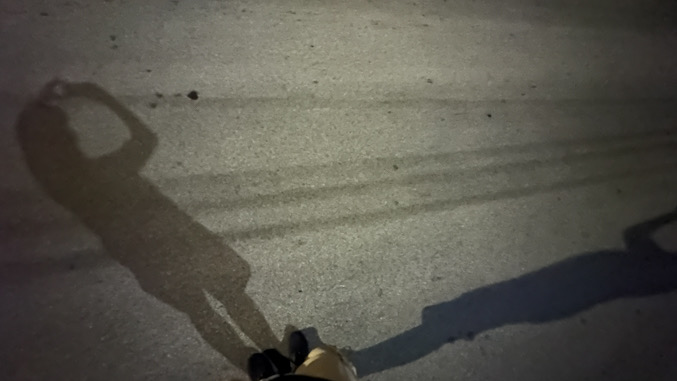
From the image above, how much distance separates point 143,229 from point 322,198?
87 centimetres

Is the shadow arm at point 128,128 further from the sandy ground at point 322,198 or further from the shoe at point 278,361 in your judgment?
the shoe at point 278,361

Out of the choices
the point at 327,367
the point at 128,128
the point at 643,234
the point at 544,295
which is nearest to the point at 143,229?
the point at 128,128

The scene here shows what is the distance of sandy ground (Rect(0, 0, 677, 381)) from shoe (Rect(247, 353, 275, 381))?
0.12m

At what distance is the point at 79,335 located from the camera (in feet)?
7.79

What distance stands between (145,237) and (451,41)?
2.22 m

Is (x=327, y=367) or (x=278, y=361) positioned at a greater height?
(x=327, y=367)

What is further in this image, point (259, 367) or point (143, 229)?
point (143, 229)

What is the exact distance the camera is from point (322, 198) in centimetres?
288

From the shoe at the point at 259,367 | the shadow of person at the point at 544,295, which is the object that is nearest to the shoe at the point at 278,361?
the shoe at the point at 259,367

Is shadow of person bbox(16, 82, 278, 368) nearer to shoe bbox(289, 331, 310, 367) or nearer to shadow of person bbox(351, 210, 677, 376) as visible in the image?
shoe bbox(289, 331, 310, 367)

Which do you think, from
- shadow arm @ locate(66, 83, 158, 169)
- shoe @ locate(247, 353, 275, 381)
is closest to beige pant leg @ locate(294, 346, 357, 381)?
shoe @ locate(247, 353, 275, 381)

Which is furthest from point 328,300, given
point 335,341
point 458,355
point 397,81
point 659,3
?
point 659,3

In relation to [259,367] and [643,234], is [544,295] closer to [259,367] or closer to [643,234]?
[643,234]

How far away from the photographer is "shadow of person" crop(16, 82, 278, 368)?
252 cm
